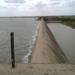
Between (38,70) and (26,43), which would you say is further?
(26,43)

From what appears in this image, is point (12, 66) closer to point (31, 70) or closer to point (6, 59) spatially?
point (31, 70)

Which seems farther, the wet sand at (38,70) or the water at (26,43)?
the water at (26,43)

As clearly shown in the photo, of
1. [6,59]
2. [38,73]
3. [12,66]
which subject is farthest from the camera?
[6,59]

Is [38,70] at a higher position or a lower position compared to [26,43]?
higher

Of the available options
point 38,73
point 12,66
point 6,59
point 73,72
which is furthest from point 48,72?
point 6,59

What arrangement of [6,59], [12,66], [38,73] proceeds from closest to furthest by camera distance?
1. [38,73]
2. [12,66]
3. [6,59]

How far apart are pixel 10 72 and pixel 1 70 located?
12.9 inches

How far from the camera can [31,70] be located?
614 centimetres

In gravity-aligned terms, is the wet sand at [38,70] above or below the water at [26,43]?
above

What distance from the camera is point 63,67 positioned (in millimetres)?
6430

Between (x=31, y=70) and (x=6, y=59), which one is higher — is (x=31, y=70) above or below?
above

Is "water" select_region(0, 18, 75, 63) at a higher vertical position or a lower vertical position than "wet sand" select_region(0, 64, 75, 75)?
lower

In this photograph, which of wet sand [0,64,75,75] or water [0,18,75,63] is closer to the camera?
wet sand [0,64,75,75]

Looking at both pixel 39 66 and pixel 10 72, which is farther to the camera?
pixel 39 66
